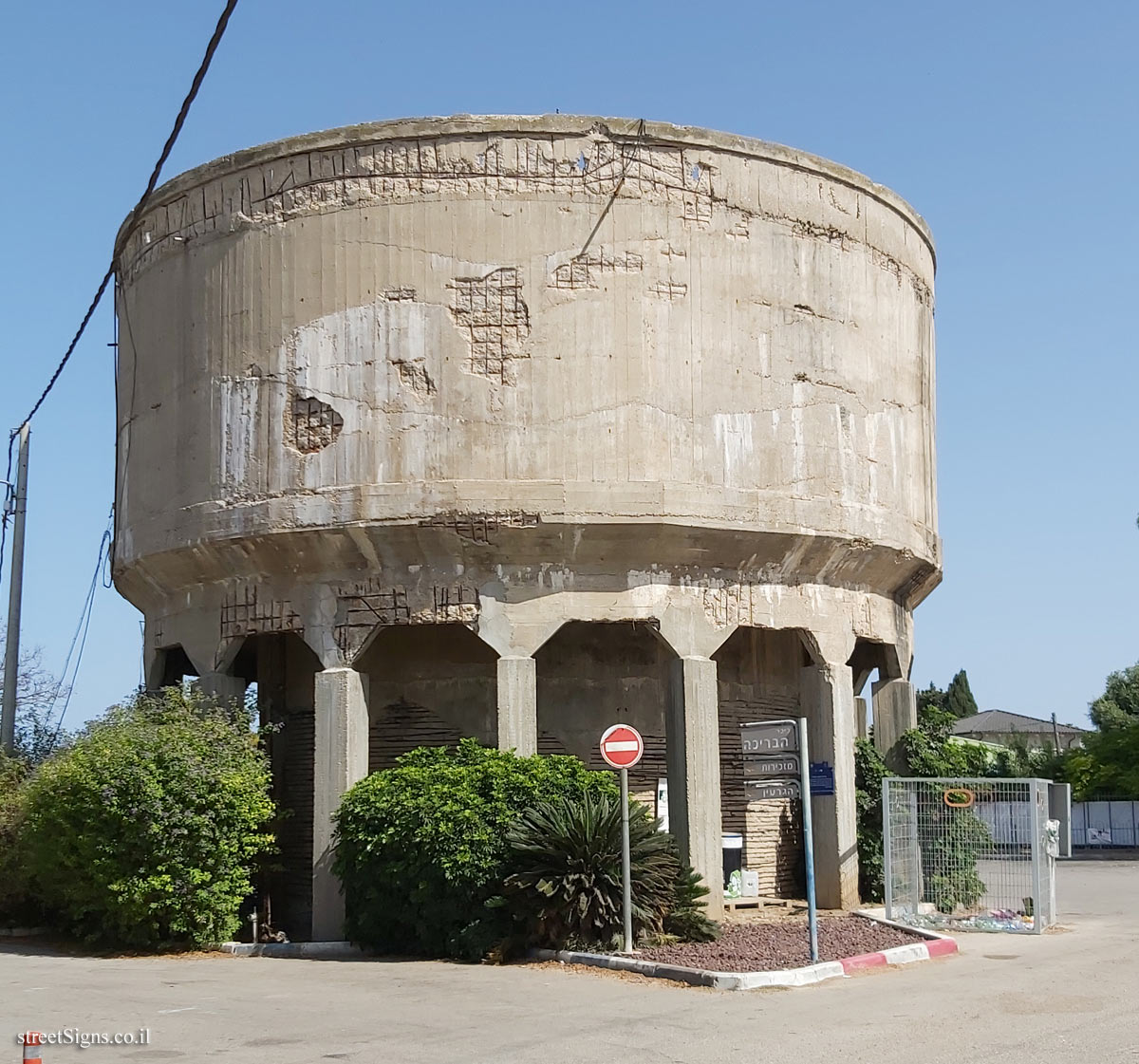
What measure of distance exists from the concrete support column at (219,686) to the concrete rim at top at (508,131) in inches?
290

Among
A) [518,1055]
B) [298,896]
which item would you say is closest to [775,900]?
[298,896]

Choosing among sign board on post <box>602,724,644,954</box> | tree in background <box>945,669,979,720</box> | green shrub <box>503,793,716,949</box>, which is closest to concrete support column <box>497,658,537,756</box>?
green shrub <box>503,793,716,949</box>

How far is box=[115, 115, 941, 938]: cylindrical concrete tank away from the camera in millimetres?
21750

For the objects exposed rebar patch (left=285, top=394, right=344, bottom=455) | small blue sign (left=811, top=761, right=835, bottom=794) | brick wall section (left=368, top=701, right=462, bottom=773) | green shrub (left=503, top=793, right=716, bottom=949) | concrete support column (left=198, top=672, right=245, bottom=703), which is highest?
exposed rebar patch (left=285, top=394, right=344, bottom=455)

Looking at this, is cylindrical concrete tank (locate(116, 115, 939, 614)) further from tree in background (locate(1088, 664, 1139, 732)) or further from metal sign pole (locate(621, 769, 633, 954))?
tree in background (locate(1088, 664, 1139, 732))

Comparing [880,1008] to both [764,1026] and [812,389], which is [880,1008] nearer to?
[764,1026]

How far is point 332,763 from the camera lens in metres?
22.1

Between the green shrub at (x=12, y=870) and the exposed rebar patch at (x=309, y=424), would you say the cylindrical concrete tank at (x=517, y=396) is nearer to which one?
the exposed rebar patch at (x=309, y=424)

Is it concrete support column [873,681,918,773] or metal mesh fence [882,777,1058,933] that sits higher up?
concrete support column [873,681,918,773]

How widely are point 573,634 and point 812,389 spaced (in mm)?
5281

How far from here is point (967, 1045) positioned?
12.1 metres

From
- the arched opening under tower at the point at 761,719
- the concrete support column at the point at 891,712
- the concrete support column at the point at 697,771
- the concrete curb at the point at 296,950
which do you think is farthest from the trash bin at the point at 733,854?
the concrete curb at the point at 296,950

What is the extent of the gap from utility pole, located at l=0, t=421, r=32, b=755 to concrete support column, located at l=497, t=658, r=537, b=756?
1074 cm

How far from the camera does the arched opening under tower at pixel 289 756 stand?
24.5 metres
